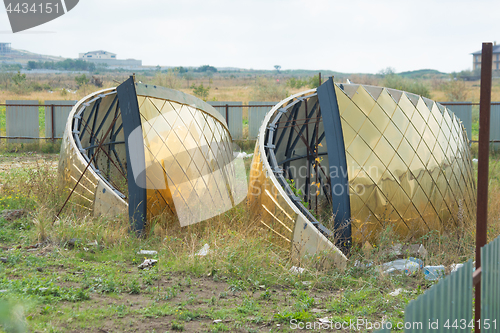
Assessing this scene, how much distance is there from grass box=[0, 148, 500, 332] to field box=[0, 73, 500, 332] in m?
0.01

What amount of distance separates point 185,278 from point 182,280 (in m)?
0.05

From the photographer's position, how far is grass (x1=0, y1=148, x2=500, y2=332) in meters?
4.44

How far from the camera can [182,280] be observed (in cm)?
554

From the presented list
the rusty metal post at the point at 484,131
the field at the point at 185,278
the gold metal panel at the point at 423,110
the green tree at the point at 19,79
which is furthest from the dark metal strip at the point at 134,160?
the green tree at the point at 19,79

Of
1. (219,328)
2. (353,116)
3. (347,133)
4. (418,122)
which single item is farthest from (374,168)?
(219,328)

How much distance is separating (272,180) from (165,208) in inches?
85.3

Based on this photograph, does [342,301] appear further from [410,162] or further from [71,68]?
[71,68]

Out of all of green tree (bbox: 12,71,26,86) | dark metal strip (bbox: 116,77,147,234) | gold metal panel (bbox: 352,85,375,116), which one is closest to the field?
dark metal strip (bbox: 116,77,147,234)

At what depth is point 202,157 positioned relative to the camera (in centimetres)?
812

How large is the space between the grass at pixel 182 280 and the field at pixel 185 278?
0.05 ft

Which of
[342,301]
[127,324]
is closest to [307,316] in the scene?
[342,301]

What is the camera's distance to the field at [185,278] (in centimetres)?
444

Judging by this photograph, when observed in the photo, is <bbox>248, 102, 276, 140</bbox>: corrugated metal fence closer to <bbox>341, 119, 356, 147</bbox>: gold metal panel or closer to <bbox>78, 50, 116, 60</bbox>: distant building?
<bbox>341, 119, 356, 147</bbox>: gold metal panel

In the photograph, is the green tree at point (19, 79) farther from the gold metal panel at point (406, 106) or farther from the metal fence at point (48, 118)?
the gold metal panel at point (406, 106)
